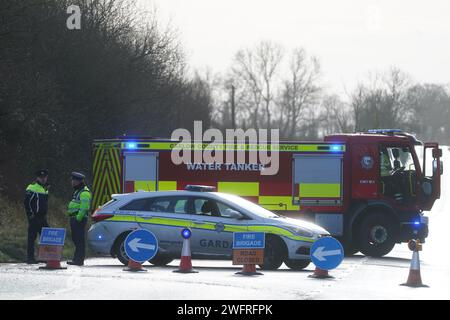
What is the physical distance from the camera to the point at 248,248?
17.7m

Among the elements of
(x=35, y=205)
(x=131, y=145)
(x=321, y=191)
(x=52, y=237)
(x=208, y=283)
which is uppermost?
(x=131, y=145)

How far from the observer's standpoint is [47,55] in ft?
122

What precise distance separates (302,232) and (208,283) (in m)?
3.76

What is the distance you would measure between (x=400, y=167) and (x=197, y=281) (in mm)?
11032

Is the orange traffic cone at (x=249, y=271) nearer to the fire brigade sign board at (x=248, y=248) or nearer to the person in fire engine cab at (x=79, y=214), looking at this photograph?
the fire brigade sign board at (x=248, y=248)

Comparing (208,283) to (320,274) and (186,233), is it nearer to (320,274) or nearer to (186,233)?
(320,274)

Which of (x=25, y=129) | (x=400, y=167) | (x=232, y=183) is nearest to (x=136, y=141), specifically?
(x=232, y=183)

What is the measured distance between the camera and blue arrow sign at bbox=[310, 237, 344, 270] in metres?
17.0

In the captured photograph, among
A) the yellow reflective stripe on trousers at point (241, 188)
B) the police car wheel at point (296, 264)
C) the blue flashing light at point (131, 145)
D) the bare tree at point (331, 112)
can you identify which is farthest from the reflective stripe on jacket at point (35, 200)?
the bare tree at point (331, 112)

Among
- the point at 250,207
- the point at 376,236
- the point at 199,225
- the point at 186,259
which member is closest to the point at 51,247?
the point at 186,259

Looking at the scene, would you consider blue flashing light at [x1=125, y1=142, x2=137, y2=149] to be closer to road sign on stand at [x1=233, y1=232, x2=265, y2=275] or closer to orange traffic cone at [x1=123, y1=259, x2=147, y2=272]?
orange traffic cone at [x1=123, y1=259, x2=147, y2=272]

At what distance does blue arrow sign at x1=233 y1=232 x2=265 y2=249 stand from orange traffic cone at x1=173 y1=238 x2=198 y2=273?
2.55 ft

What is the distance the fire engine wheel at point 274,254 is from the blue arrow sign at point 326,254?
70.5 inches
